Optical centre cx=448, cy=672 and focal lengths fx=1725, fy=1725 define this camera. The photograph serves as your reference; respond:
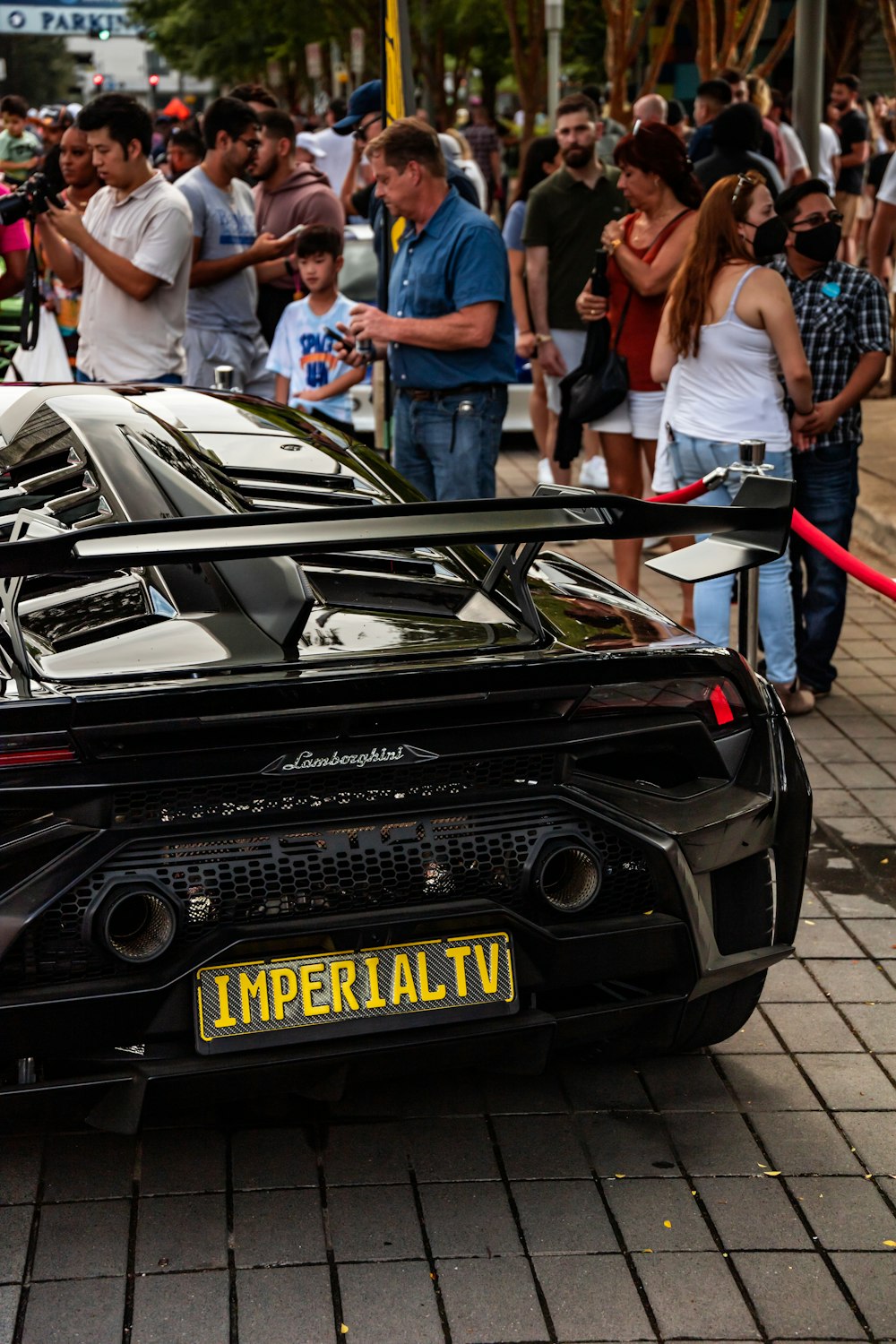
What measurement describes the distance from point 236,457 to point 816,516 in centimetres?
318

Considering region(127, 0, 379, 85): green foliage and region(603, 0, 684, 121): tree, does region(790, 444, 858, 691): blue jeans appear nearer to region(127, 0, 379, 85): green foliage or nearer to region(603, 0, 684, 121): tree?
region(603, 0, 684, 121): tree

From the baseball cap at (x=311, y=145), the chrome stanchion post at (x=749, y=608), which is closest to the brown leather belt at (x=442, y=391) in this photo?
the chrome stanchion post at (x=749, y=608)

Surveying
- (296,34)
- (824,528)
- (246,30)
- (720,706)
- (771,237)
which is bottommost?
(246,30)

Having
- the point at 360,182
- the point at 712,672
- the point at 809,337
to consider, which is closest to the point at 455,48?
the point at 360,182

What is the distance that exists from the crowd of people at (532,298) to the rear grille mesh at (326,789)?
338 cm

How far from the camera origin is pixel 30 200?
741 centimetres

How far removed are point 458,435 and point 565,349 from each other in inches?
91.2

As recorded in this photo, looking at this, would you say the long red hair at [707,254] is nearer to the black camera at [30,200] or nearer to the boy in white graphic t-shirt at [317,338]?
the boy in white graphic t-shirt at [317,338]

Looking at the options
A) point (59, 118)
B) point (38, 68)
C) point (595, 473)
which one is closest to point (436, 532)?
point (595, 473)

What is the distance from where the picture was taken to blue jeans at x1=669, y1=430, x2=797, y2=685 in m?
6.31

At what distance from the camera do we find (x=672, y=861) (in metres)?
3.15

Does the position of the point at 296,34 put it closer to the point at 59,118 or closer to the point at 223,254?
the point at 59,118

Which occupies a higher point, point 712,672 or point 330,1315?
point 712,672

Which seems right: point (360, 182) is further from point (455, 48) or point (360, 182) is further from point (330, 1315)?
point (455, 48)
